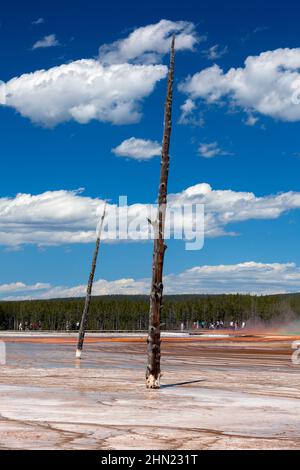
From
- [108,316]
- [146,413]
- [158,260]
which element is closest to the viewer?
[146,413]

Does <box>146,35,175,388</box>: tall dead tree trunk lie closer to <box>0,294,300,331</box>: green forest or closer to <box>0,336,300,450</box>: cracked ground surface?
<box>0,336,300,450</box>: cracked ground surface

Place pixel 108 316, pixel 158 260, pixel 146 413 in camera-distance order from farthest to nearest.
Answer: pixel 108 316, pixel 158 260, pixel 146 413

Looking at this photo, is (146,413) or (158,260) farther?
(158,260)

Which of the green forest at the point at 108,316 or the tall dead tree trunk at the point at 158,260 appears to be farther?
the green forest at the point at 108,316

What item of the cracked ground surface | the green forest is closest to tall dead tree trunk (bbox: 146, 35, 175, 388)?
the cracked ground surface

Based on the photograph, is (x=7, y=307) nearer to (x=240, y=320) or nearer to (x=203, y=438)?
(x=240, y=320)

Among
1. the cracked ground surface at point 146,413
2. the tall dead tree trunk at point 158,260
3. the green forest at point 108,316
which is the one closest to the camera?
the cracked ground surface at point 146,413

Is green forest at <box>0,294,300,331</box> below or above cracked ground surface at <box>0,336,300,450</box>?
above

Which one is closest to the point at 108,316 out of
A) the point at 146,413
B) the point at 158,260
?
the point at 158,260

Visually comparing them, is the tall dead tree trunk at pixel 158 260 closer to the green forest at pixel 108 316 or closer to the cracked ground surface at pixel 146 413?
the cracked ground surface at pixel 146 413

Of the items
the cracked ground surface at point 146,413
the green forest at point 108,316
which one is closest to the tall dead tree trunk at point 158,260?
the cracked ground surface at point 146,413

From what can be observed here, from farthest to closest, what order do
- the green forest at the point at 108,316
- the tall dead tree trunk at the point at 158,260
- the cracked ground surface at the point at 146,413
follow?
the green forest at the point at 108,316 < the tall dead tree trunk at the point at 158,260 < the cracked ground surface at the point at 146,413

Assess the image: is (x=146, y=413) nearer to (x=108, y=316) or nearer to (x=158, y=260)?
(x=158, y=260)
